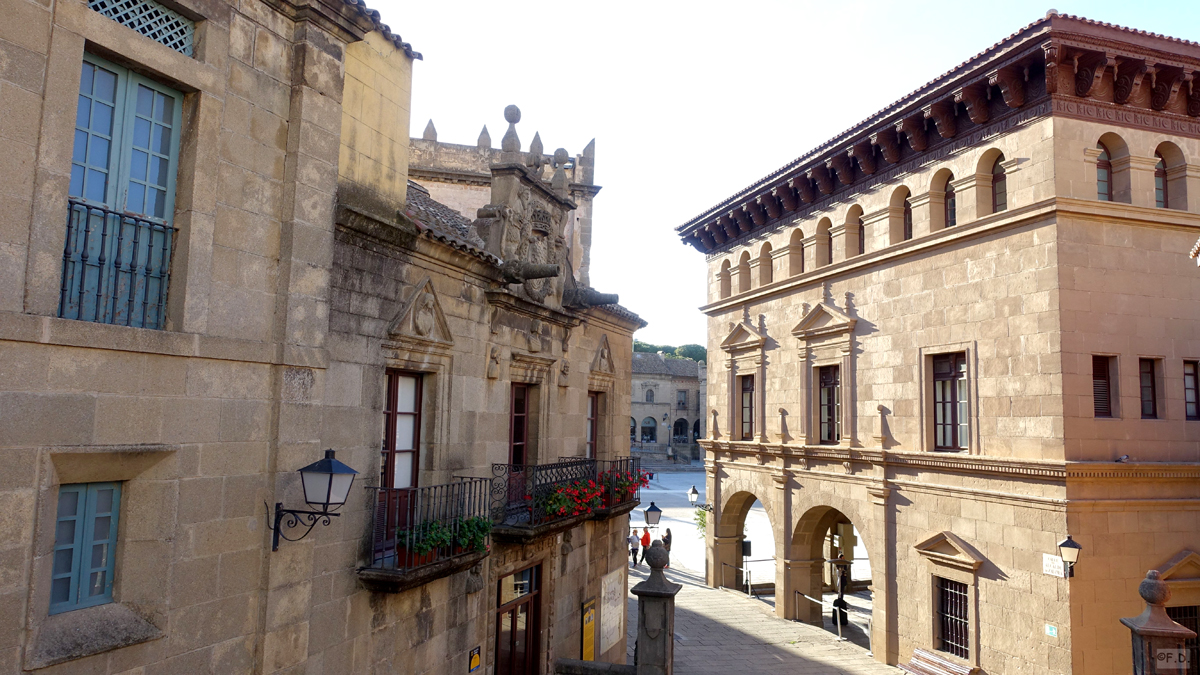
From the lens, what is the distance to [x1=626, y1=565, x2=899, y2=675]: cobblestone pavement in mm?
17844

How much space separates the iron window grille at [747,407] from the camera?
25.1 m

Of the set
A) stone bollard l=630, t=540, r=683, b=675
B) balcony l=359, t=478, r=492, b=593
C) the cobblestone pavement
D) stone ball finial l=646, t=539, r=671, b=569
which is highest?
balcony l=359, t=478, r=492, b=593

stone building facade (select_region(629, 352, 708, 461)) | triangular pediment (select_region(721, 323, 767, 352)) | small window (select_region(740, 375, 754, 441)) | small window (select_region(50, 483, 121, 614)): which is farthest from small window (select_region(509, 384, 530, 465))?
stone building facade (select_region(629, 352, 708, 461))

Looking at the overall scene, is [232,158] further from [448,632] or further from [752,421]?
[752,421]

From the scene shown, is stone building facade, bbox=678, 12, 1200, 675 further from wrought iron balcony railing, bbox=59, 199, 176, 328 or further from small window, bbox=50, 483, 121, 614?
small window, bbox=50, 483, 121, 614

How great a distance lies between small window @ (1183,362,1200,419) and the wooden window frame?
458 inches

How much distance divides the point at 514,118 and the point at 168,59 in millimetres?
7191

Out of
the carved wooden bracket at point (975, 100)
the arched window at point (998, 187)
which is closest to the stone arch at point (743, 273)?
the arched window at point (998, 187)

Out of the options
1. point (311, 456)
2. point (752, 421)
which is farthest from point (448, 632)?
point (752, 421)

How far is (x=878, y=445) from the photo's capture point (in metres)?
18.8

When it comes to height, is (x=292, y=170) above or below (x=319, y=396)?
above

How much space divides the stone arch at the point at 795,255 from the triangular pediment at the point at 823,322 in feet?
5.26

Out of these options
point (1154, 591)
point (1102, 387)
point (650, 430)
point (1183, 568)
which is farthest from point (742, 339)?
point (650, 430)

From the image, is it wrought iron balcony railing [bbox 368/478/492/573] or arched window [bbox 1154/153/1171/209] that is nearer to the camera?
wrought iron balcony railing [bbox 368/478/492/573]
